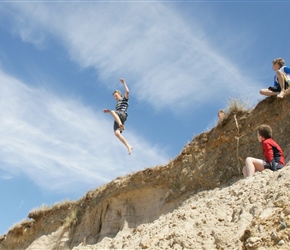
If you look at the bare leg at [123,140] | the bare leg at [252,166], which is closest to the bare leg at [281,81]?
the bare leg at [252,166]

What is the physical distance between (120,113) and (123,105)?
33cm

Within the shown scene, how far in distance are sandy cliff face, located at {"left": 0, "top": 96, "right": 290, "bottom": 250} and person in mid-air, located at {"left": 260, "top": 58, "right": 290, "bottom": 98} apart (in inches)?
14.6

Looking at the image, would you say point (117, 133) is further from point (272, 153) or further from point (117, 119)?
point (272, 153)

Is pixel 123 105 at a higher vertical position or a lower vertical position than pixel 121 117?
higher

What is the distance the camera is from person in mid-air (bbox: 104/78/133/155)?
12501 mm

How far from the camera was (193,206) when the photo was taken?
7895 millimetres

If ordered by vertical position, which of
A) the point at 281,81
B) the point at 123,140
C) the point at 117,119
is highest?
the point at 117,119

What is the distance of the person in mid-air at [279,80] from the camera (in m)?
9.77

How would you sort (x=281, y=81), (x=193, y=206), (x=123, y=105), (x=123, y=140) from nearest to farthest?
(x=193, y=206) < (x=281, y=81) < (x=123, y=140) < (x=123, y=105)

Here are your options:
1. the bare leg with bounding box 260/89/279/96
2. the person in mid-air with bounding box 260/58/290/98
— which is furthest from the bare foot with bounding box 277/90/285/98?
the bare leg with bounding box 260/89/279/96

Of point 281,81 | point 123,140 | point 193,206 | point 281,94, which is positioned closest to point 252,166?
point 193,206

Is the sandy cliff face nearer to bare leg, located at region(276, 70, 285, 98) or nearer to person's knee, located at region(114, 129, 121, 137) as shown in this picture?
bare leg, located at region(276, 70, 285, 98)

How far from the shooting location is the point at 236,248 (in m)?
5.53

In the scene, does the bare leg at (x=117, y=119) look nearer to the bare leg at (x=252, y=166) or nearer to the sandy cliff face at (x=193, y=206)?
the sandy cliff face at (x=193, y=206)
